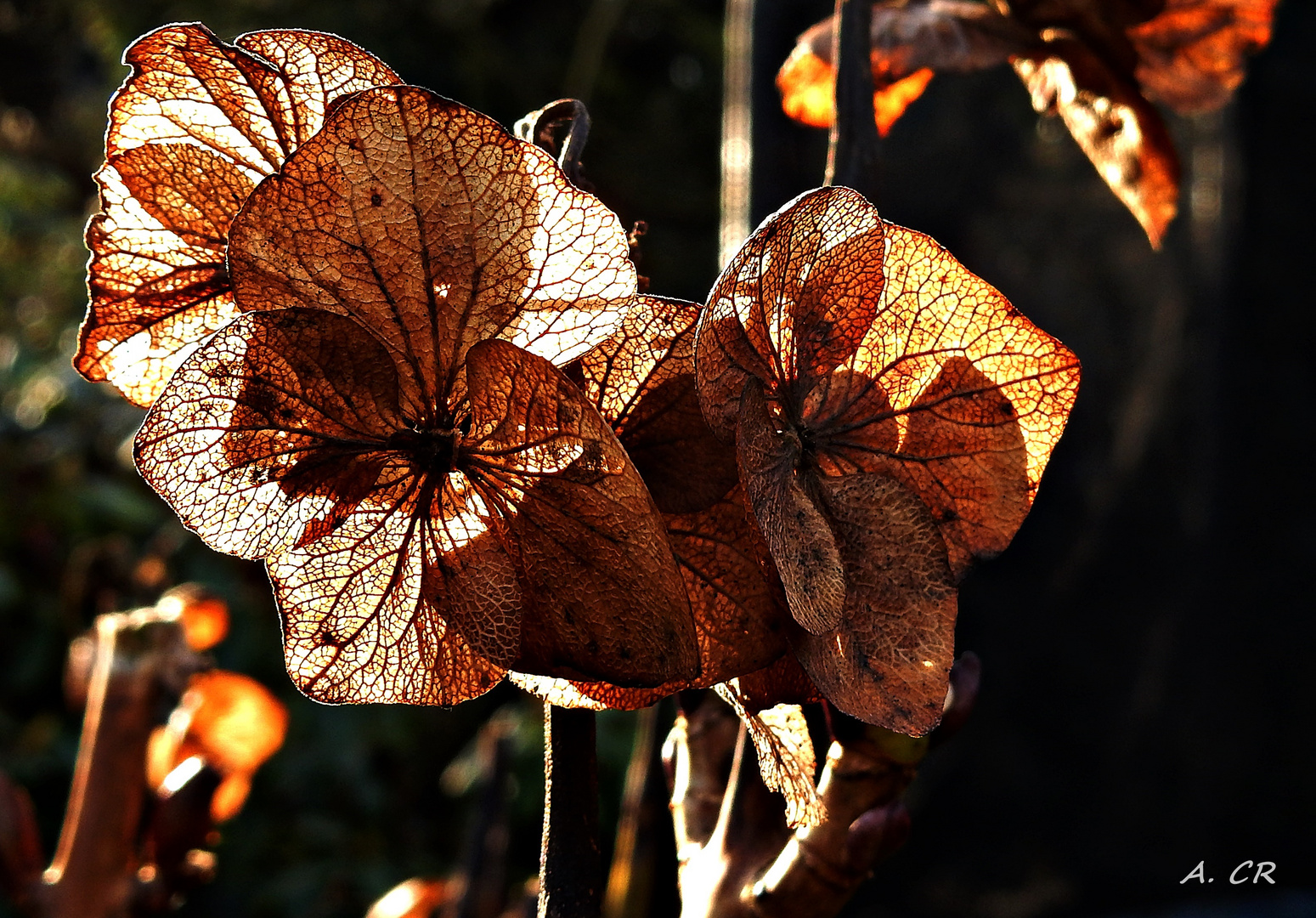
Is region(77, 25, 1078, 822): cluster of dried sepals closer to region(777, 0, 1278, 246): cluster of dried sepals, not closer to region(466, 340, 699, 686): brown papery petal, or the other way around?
region(466, 340, 699, 686): brown papery petal

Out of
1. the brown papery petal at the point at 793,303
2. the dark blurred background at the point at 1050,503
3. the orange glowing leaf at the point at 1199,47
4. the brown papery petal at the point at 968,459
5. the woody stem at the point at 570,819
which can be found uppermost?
the orange glowing leaf at the point at 1199,47

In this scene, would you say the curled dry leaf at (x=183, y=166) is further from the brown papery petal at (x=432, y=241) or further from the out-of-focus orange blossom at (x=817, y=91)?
the out-of-focus orange blossom at (x=817, y=91)

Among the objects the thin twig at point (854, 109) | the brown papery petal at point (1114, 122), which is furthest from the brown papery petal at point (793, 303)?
the brown papery petal at point (1114, 122)

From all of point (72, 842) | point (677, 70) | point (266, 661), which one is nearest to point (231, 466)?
point (72, 842)

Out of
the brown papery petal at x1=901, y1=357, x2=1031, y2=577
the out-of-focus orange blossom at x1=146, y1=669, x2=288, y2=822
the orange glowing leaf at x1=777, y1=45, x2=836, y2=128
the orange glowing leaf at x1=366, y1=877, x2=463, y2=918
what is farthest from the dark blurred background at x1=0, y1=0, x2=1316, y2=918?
the brown papery petal at x1=901, y1=357, x2=1031, y2=577

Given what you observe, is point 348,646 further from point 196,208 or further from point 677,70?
point 677,70
